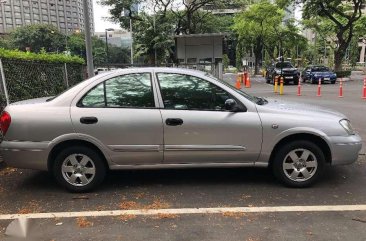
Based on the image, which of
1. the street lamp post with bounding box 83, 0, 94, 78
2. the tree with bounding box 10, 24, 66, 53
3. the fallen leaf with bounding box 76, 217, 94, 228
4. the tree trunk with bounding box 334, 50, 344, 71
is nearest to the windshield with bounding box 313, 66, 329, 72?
the tree trunk with bounding box 334, 50, 344, 71

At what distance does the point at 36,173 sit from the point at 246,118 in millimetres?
3252

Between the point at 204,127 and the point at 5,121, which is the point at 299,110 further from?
the point at 5,121

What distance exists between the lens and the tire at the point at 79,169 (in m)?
5.13

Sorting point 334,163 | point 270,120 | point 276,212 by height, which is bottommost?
point 276,212

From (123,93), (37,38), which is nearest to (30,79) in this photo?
(123,93)

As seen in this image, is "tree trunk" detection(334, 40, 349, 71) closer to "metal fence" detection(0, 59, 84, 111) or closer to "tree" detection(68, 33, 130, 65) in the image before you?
"metal fence" detection(0, 59, 84, 111)

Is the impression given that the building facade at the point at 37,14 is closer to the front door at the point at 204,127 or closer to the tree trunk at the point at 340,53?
the tree trunk at the point at 340,53

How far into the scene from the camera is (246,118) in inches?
202

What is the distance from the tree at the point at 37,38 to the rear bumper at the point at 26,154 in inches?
2990

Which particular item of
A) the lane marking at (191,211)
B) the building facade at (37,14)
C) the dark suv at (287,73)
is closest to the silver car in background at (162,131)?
the lane marking at (191,211)

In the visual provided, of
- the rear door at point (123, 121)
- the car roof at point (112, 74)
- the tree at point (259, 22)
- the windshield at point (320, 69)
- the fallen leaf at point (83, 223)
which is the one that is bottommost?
the fallen leaf at point (83, 223)

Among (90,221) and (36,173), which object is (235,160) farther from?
(36,173)

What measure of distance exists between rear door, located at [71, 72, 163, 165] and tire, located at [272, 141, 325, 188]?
155cm

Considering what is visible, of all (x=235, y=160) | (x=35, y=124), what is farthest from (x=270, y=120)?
(x=35, y=124)
